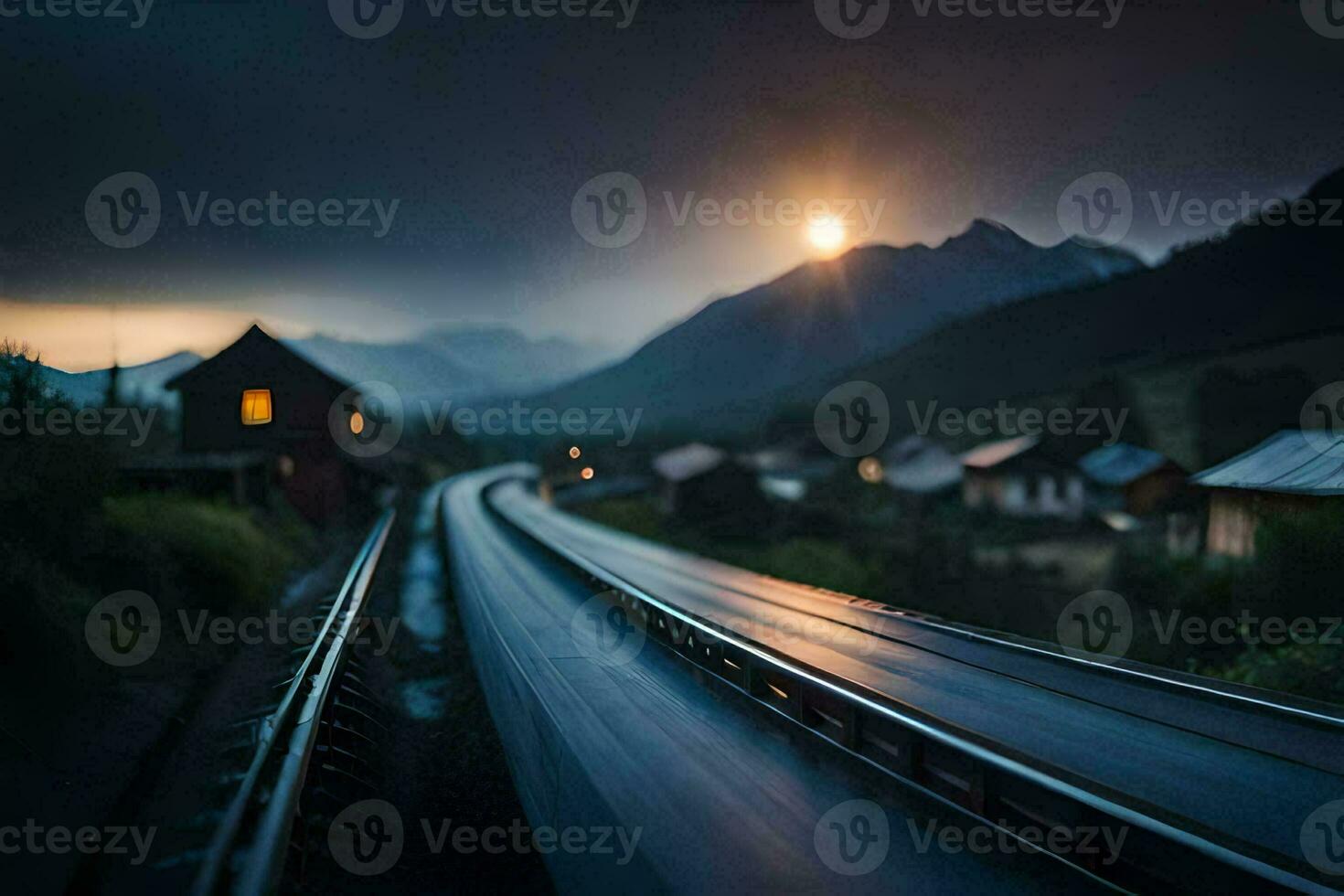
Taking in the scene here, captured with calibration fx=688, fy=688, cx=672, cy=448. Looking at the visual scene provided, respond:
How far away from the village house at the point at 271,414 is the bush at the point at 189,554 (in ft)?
32.3

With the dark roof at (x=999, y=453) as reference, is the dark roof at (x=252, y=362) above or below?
above

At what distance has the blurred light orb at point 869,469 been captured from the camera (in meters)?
50.7

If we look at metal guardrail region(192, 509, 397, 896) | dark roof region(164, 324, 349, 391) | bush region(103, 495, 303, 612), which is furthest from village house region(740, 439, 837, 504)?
metal guardrail region(192, 509, 397, 896)

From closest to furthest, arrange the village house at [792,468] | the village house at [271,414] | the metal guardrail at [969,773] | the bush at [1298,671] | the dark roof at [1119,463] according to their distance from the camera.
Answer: the metal guardrail at [969,773] < the bush at [1298,671] < the dark roof at [1119,463] < the village house at [271,414] < the village house at [792,468]

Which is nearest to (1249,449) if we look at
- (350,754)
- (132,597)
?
(350,754)

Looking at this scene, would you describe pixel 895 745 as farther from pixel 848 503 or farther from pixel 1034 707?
pixel 848 503

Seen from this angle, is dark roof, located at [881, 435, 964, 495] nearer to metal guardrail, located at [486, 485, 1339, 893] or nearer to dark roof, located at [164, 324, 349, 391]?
dark roof, located at [164, 324, 349, 391]

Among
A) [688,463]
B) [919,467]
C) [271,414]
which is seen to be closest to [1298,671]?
[688,463]

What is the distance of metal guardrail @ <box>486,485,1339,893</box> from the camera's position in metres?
4.54

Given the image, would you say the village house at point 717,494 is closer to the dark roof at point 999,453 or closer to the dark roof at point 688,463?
the dark roof at point 688,463

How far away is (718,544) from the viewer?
35344 mm

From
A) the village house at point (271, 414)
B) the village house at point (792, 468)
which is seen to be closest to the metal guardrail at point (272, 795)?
the village house at point (271, 414)

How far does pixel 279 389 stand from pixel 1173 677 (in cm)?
3385

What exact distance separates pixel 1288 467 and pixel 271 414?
1364 inches
